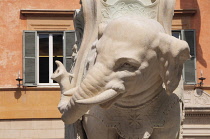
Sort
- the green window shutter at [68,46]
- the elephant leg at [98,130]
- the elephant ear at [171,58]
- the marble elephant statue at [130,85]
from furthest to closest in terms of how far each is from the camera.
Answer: the green window shutter at [68,46] → the elephant leg at [98,130] → the elephant ear at [171,58] → the marble elephant statue at [130,85]

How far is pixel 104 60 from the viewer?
17.5ft

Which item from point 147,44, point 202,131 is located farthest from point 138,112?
point 202,131

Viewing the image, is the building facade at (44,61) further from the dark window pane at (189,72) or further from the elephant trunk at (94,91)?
the elephant trunk at (94,91)

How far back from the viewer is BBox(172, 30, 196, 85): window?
23.3m

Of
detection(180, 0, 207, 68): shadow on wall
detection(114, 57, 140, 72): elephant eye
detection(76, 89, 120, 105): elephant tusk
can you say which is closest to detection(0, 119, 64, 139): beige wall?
detection(180, 0, 207, 68): shadow on wall

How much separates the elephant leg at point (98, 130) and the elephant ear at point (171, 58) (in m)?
0.48

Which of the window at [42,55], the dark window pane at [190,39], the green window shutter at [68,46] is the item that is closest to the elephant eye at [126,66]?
the window at [42,55]

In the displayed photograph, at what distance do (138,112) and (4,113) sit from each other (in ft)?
59.4

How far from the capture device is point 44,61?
2323 centimetres

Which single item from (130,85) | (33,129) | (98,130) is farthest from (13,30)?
(130,85)

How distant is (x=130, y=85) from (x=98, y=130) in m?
0.59

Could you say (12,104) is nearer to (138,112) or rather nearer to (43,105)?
(43,105)

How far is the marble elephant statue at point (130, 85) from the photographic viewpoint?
5.27 m

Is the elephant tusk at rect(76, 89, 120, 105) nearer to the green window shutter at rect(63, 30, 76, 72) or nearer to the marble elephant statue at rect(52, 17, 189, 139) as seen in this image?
the marble elephant statue at rect(52, 17, 189, 139)
